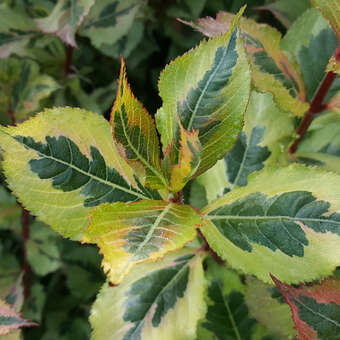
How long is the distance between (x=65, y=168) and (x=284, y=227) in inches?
13.8

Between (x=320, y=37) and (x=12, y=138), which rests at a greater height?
(x=320, y=37)

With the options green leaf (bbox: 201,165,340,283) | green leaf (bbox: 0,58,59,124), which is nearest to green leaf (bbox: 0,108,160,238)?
green leaf (bbox: 201,165,340,283)

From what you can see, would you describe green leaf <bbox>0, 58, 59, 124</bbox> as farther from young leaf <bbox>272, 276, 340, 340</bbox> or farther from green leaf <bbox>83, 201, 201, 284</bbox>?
young leaf <bbox>272, 276, 340, 340</bbox>

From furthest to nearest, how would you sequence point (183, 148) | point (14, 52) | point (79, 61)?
point (79, 61)
point (14, 52)
point (183, 148)

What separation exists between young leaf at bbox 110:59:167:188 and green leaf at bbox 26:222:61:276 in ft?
2.49

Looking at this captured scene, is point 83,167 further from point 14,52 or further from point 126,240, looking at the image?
point 14,52

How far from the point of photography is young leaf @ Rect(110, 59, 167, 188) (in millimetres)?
550

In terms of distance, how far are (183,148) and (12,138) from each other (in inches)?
10.6

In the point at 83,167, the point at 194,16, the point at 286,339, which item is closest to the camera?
the point at 83,167

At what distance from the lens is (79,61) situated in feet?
4.97

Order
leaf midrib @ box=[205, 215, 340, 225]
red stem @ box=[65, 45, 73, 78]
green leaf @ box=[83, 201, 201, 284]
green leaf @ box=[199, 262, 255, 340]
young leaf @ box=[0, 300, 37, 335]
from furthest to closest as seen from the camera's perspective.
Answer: red stem @ box=[65, 45, 73, 78], green leaf @ box=[199, 262, 255, 340], young leaf @ box=[0, 300, 37, 335], leaf midrib @ box=[205, 215, 340, 225], green leaf @ box=[83, 201, 201, 284]

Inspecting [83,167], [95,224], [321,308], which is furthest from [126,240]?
[321,308]

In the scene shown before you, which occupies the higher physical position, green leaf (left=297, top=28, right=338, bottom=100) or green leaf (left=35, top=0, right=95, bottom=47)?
green leaf (left=297, top=28, right=338, bottom=100)

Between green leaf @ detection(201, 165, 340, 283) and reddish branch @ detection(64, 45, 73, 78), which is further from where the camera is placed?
reddish branch @ detection(64, 45, 73, 78)
